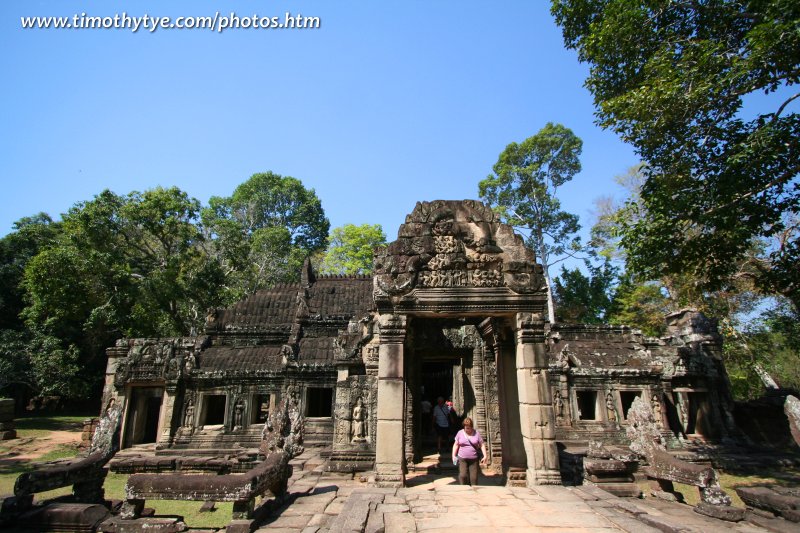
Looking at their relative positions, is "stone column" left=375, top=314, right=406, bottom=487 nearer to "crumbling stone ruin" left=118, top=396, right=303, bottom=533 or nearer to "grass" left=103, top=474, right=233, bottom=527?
"crumbling stone ruin" left=118, top=396, right=303, bottom=533

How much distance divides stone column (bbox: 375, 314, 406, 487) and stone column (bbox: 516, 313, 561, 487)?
2.11m

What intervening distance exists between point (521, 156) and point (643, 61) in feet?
56.2

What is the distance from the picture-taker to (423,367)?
615 inches

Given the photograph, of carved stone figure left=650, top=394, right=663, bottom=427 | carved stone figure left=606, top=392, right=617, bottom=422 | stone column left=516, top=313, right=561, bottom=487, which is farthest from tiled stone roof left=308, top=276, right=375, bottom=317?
carved stone figure left=650, top=394, right=663, bottom=427

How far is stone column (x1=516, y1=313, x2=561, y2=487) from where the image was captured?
670cm

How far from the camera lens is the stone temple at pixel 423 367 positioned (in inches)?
285

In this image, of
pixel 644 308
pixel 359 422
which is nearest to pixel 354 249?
pixel 644 308

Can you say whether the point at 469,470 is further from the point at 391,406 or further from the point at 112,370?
the point at 112,370

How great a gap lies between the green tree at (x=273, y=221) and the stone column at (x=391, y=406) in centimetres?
2443

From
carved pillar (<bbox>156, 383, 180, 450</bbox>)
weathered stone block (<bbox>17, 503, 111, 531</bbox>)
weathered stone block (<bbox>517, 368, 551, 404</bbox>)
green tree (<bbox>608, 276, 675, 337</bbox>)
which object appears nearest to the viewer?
weathered stone block (<bbox>17, 503, 111, 531</bbox>)

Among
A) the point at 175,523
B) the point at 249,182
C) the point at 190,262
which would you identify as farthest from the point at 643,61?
the point at 249,182

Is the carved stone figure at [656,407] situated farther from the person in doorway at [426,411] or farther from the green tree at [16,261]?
the green tree at [16,261]

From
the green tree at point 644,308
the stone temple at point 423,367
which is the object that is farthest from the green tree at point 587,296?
the stone temple at point 423,367

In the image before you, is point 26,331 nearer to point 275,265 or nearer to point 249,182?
point 275,265
